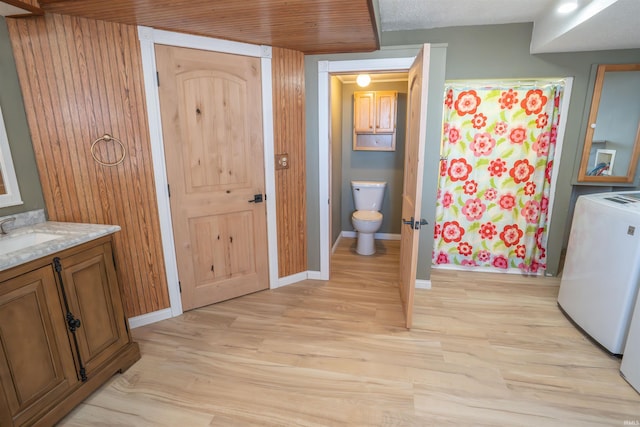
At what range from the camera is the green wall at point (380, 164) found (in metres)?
3.99

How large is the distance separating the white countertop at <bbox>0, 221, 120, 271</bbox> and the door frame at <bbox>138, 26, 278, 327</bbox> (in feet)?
1.88

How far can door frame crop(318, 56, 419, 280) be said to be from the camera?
2617mm

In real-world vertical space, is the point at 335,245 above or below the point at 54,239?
below

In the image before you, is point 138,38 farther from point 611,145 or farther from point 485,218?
point 611,145

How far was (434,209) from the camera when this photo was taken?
9.34ft

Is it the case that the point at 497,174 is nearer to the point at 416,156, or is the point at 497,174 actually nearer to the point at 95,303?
the point at 416,156

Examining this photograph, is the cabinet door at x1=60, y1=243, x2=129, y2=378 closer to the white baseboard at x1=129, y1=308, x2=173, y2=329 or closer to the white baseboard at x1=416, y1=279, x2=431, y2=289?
the white baseboard at x1=129, y1=308, x2=173, y2=329

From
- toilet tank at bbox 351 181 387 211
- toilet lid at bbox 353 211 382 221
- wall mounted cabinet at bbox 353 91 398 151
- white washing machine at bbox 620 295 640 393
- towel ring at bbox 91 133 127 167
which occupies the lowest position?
white washing machine at bbox 620 295 640 393

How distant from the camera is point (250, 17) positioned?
1.90m

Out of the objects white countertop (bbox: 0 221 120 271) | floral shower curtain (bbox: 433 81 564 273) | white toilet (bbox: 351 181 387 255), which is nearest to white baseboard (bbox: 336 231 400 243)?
white toilet (bbox: 351 181 387 255)

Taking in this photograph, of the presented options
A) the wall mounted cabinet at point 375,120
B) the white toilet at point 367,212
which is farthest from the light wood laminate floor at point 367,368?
the wall mounted cabinet at point 375,120

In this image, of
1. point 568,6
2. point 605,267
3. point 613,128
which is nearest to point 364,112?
point 568,6

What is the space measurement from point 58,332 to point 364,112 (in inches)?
143

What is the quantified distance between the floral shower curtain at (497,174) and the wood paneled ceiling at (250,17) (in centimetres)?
132
